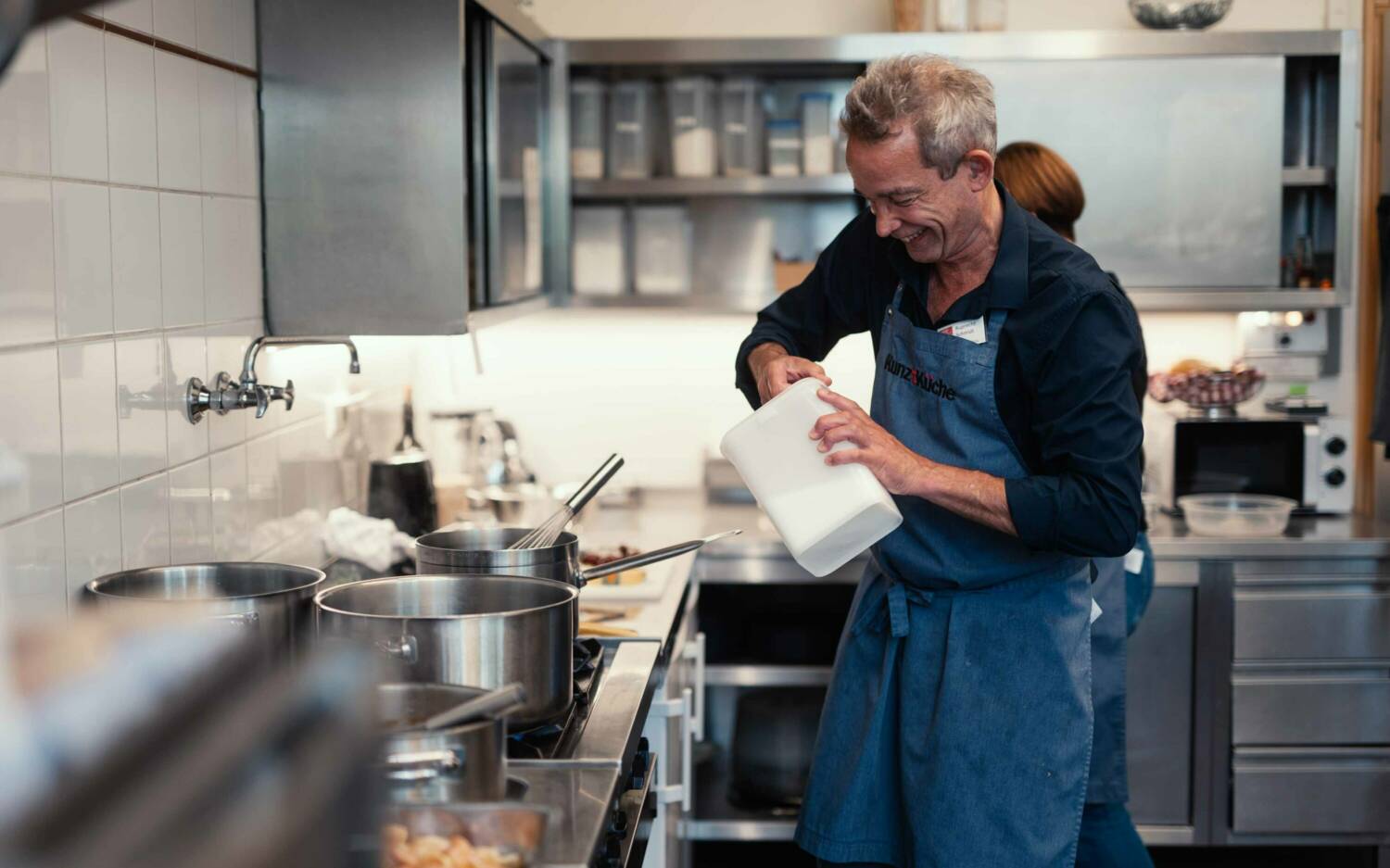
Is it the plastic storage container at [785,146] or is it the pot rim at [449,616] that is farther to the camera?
the plastic storage container at [785,146]

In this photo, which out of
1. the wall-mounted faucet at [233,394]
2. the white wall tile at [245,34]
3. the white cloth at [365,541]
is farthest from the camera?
the white cloth at [365,541]

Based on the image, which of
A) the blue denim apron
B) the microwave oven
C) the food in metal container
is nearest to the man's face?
the blue denim apron

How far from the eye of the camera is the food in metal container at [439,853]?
45.3 inches

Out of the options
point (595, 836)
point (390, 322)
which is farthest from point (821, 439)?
point (390, 322)

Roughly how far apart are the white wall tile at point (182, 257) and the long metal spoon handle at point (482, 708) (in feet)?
3.17

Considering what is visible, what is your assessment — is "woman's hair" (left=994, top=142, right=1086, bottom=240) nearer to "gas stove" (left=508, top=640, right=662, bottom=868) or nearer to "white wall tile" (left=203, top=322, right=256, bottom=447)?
"gas stove" (left=508, top=640, right=662, bottom=868)

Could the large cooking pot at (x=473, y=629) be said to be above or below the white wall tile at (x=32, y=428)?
below

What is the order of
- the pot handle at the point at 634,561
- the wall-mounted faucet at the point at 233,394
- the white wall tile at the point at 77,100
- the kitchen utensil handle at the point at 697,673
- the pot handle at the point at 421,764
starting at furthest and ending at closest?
the kitchen utensil handle at the point at 697,673 → the wall-mounted faucet at the point at 233,394 → the pot handle at the point at 634,561 → the white wall tile at the point at 77,100 → the pot handle at the point at 421,764

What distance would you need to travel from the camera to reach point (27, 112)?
1640mm

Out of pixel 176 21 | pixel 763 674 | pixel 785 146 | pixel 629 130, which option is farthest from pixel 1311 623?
pixel 176 21

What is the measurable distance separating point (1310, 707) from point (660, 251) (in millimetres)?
1937

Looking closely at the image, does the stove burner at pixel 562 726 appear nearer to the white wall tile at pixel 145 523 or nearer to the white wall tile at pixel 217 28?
the white wall tile at pixel 145 523

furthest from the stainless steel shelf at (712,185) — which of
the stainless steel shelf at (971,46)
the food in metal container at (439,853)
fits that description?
the food in metal container at (439,853)

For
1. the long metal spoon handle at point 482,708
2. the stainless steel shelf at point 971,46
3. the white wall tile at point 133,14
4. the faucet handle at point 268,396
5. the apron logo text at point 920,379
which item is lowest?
the long metal spoon handle at point 482,708
